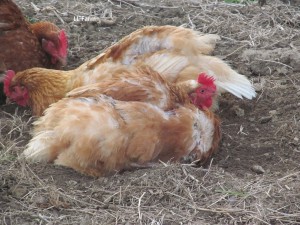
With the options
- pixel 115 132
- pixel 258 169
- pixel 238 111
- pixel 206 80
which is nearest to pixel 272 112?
pixel 238 111

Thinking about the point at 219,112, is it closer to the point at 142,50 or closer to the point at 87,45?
the point at 142,50

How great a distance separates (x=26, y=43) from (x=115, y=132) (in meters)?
2.05

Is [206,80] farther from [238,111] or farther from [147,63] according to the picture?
[238,111]

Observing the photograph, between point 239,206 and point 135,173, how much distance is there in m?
0.76

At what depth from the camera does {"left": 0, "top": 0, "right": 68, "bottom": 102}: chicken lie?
5543 mm

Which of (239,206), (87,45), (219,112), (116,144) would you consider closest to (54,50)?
(87,45)

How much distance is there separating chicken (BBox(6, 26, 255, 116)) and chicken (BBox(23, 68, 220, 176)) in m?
0.66

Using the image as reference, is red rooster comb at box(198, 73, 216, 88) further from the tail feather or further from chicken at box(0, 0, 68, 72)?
chicken at box(0, 0, 68, 72)

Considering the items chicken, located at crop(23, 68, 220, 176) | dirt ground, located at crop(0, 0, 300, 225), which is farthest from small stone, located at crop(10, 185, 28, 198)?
chicken, located at crop(23, 68, 220, 176)

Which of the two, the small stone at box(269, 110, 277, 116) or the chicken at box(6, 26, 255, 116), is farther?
the small stone at box(269, 110, 277, 116)

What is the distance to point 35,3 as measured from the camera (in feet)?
25.2

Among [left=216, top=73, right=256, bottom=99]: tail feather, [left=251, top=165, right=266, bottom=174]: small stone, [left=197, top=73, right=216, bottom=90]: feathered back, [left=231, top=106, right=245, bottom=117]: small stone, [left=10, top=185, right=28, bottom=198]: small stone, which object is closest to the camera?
[left=10, top=185, right=28, bottom=198]: small stone

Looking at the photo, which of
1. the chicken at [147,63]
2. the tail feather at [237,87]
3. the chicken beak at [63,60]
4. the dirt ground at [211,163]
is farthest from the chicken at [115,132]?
the chicken beak at [63,60]

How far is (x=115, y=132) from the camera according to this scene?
3988 mm
